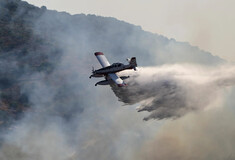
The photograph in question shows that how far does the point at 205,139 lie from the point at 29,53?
255 ft

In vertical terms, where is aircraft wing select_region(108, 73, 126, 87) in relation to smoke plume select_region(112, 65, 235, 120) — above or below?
above

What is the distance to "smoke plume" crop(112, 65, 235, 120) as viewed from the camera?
63750 millimetres

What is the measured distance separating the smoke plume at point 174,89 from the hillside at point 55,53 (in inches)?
1880

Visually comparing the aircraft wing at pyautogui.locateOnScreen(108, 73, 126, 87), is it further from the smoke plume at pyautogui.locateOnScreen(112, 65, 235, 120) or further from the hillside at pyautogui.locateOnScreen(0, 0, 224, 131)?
the hillside at pyautogui.locateOnScreen(0, 0, 224, 131)

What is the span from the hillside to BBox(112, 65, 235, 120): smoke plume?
47.8 meters

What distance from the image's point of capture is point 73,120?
4203 inches

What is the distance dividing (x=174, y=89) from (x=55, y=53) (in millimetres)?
81392

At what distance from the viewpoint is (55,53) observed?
137m

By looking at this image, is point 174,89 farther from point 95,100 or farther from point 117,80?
point 95,100

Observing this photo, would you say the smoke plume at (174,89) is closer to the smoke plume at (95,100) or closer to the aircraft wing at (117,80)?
the smoke plume at (95,100)

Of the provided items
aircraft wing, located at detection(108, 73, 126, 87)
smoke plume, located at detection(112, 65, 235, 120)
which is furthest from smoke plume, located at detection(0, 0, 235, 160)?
aircraft wing, located at detection(108, 73, 126, 87)

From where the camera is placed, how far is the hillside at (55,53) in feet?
369

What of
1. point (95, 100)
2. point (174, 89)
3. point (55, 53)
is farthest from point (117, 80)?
point (55, 53)

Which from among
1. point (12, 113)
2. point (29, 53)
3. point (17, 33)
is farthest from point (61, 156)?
point (17, 33)
